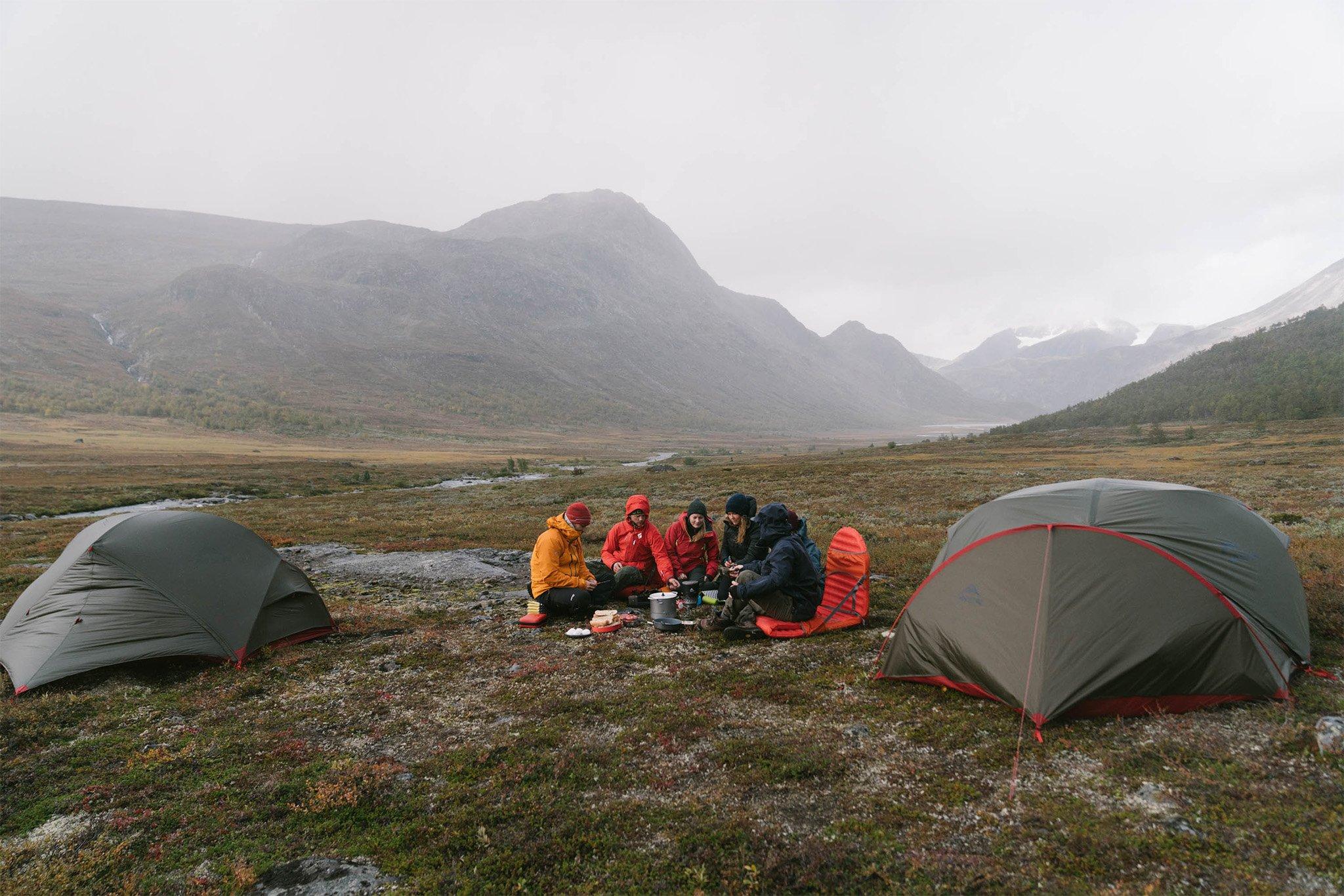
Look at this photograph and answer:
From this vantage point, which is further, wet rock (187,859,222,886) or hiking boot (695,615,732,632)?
hiking boot (695,615,732,632)

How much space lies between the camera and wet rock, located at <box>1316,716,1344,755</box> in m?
5.38

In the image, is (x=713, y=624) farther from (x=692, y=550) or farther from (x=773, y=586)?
(x=692, y=550)

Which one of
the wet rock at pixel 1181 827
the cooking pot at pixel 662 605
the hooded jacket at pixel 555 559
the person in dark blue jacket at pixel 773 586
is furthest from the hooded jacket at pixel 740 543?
the wet rock at pixel 1181 827

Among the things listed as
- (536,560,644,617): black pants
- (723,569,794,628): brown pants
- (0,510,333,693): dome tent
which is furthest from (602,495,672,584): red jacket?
(0,510,333,693): dome tent

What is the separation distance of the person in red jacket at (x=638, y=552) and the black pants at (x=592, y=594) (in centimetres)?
2

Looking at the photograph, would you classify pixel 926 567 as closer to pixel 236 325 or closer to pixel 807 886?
pixel 807 886

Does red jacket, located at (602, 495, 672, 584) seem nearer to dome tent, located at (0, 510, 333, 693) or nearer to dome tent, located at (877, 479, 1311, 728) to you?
dome tent, located at (877, 479, 1311, 728)

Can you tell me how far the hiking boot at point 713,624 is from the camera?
34.4 feet

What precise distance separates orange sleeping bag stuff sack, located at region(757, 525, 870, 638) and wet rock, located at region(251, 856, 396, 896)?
22.1 ft

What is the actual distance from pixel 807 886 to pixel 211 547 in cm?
1030

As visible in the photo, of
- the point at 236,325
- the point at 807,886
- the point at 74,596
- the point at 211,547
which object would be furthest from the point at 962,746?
the point at 236,325

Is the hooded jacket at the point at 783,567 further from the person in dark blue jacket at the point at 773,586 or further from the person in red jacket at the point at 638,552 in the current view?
the person in red jacket at the point at 638,552

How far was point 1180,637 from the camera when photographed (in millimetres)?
6391

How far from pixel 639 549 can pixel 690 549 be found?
110cm
